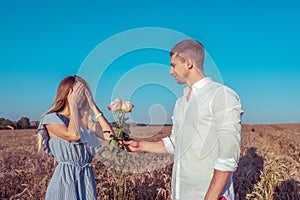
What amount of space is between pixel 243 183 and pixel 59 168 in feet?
14.2

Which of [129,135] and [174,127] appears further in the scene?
[129,135]

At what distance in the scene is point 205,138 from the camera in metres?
2.46

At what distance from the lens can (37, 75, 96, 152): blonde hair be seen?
3.29 m

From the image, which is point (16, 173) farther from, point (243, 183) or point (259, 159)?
point (259, 159)

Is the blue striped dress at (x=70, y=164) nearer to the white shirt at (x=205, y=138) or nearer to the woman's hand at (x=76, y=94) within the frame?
the woman's hand at (x=76, y=94)

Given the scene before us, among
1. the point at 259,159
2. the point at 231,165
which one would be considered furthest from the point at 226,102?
the point at 259,159

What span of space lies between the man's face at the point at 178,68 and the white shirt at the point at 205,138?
115 millimetres

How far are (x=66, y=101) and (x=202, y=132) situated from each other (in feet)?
4.93

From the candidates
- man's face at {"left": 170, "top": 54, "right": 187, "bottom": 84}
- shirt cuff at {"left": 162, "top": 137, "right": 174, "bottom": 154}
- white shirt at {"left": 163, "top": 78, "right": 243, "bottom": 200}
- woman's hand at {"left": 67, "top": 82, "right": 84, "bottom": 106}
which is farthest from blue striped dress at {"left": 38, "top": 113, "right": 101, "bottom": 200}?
man's face at {"left": 170, "top": 54, "right": 187, "bottom": 84}

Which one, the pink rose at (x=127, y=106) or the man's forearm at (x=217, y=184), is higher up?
the pink rose at (x=127, y=106)

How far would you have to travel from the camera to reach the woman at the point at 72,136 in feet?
10.8

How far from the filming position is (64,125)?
3.29m

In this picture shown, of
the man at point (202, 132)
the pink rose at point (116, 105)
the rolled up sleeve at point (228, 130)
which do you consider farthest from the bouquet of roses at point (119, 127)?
the rolled up sleeve at point (228, 130)

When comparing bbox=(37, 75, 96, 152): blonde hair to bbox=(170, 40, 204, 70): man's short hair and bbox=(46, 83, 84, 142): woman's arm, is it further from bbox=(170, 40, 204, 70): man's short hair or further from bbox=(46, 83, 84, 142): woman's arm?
bbox=(170, 40, 204, 70): man's short hair
